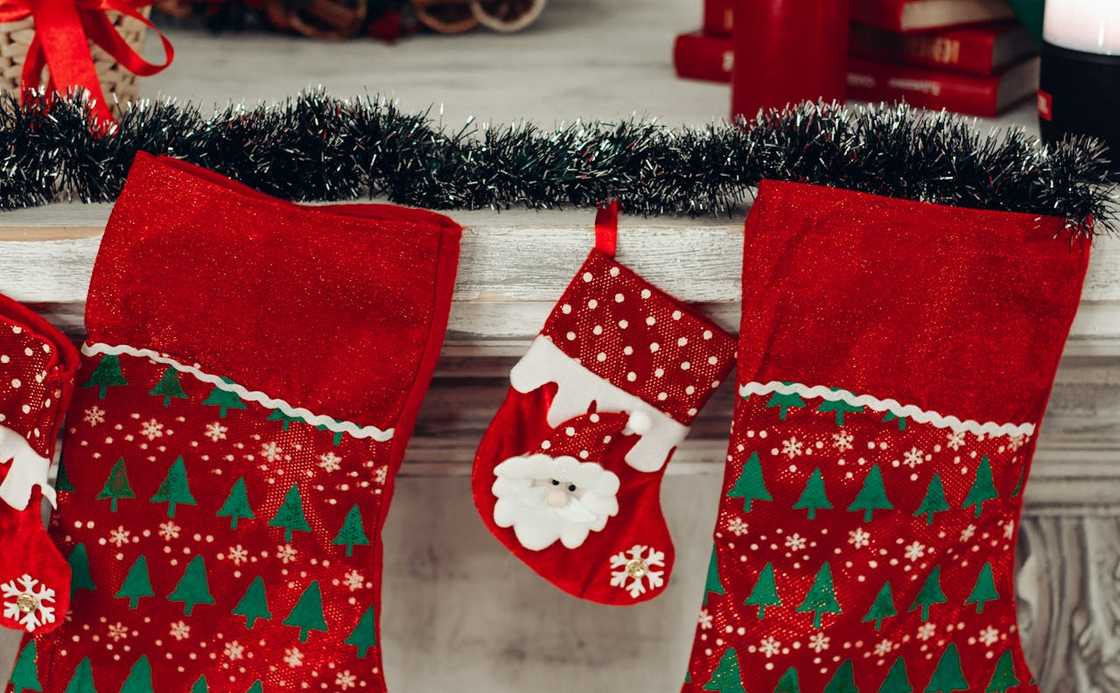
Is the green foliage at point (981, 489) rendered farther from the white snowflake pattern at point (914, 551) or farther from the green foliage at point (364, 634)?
the green foliage at point (364, 634)

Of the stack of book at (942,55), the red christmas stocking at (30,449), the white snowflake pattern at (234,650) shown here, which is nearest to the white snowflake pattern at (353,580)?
the white snowflake pattern at (234,650)

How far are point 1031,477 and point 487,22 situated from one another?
80 cm

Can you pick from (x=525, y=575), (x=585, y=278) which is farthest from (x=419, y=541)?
(x=585, y=278)

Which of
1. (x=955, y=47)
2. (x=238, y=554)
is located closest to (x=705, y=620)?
(x=238, y=554)

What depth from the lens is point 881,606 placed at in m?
0.89

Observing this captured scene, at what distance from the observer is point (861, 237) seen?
80 centimetres

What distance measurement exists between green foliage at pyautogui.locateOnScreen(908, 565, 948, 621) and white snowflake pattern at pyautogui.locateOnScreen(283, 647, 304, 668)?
19.3 inches

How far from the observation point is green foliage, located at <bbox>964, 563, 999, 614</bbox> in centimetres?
91

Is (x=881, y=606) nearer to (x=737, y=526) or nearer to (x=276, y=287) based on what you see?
(x=737, y=526)

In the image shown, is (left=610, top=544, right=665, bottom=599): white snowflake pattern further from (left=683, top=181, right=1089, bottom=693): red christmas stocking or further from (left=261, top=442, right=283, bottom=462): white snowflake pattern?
(left=261, top=442, right=283, bottom=462): white snowflake pattern

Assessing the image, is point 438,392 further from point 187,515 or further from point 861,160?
point 861,160

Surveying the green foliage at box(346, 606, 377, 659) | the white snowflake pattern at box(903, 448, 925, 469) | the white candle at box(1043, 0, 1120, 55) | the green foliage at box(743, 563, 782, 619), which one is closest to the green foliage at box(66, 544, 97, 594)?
the green foliage at box(346, 606, 377, 659)

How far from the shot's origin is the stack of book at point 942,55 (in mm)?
1023

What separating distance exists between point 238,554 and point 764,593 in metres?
0.41
